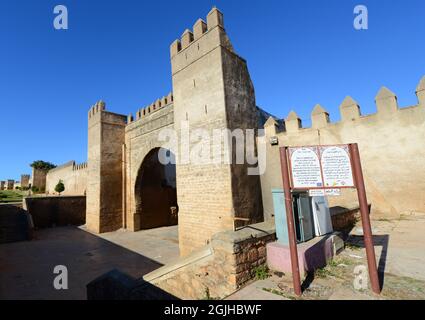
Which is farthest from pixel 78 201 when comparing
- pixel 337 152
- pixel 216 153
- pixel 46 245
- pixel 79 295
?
pixel 337 152

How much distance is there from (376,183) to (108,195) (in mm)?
13658

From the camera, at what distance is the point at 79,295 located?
5.86 m

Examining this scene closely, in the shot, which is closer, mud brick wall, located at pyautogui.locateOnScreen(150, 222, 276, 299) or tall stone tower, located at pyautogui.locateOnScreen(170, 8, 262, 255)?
mud brick wall, located at pyautogui.locateOnScreen(150, 222, 276, 299)

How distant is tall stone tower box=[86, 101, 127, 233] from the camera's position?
Result: 46.3 feet

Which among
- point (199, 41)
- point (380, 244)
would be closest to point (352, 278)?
point (380, 244)

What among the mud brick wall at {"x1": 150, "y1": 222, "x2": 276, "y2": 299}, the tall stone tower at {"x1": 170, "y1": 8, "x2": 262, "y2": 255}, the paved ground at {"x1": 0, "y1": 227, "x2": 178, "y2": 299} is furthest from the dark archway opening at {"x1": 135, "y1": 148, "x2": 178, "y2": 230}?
the mud brick wall at {"x1": 150, "y1": 222, "x2": 276, "y2": 299}

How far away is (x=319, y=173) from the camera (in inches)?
119

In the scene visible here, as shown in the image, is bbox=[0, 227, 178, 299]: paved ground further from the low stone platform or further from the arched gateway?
the low stone platform

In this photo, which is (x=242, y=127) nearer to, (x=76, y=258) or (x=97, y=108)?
(x=76, y=258)

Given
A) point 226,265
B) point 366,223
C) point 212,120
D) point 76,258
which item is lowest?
point 76,258

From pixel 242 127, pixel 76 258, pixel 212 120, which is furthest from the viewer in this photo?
pixel 76 258

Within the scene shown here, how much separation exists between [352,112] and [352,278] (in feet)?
17.6

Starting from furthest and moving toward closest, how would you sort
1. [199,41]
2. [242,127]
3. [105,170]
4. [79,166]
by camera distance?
[79,166] → [105,170] → [199,41] → [242,127]

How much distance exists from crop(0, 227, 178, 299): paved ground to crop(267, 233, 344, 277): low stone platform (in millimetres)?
5094
